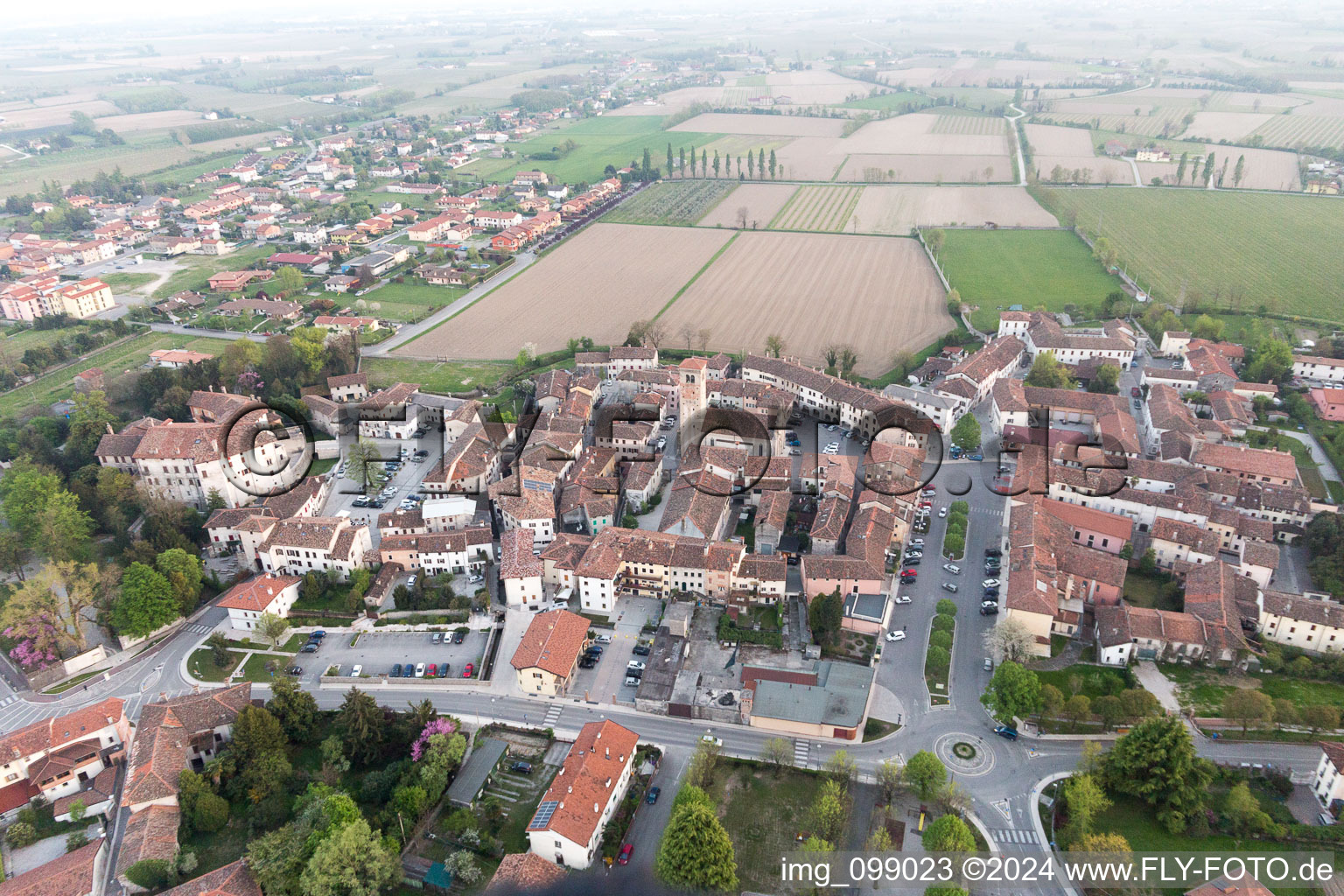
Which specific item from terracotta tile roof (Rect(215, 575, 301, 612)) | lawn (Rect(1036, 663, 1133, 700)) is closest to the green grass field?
lawn (Rect(1036, 663, 1133, 700))

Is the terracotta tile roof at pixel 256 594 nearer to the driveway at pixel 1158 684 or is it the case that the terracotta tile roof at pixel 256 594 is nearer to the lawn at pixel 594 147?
the driveway at pixel 1158 684

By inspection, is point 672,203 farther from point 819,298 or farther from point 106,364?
point 106,364

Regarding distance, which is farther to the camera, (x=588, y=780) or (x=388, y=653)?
(x=388, y=653)

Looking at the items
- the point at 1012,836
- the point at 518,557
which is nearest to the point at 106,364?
the point at 518,557

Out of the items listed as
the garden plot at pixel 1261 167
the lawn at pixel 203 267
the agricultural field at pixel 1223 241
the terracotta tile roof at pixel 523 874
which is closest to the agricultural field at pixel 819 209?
the agricultural field at pixel 1223 241

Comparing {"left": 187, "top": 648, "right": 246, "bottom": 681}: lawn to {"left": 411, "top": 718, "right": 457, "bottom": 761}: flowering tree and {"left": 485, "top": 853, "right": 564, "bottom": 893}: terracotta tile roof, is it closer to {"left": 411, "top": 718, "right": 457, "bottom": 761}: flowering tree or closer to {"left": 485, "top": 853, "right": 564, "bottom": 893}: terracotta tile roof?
{"left": 411, "top": 718, "right": 457, "bottom": 761}: flowering tree

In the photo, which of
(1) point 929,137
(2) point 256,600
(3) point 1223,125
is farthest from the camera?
(1) point 929,137
